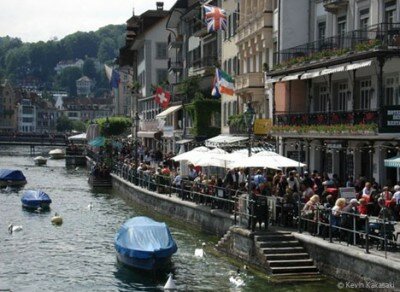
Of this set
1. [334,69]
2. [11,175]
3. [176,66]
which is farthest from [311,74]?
[176,66]

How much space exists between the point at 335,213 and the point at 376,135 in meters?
9.32

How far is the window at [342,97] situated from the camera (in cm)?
4466

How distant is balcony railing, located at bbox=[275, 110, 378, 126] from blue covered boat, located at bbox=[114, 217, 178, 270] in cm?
1048

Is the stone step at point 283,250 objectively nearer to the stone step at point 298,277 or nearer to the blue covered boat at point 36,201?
the stone step at point 298,277

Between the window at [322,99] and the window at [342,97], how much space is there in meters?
1.85

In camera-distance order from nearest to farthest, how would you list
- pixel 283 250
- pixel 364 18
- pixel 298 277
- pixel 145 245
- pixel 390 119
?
Result: 1. pixel 298 277
2. pixel 283 250
3. pixel 145 245
4. pixel 390 119
5. pixel 364 18

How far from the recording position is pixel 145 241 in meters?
32.5

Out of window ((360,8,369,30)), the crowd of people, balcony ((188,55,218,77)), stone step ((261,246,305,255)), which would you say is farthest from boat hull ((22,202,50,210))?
stone step ((261,246,305,255))

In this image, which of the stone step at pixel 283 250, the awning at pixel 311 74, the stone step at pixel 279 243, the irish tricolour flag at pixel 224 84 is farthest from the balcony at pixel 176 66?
the stone step at pixel 283 250

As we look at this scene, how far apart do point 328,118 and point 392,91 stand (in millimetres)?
3719

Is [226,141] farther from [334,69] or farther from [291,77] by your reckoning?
[334,69]

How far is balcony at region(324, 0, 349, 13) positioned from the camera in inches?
1708

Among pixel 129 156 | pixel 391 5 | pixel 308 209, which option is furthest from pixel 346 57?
pixel 129 156

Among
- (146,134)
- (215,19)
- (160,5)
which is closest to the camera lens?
(215,19)
